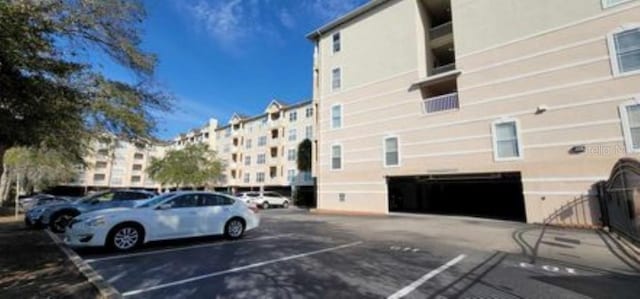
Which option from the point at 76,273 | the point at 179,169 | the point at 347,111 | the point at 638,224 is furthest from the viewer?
the point at 179,169

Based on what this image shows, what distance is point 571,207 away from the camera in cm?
1428

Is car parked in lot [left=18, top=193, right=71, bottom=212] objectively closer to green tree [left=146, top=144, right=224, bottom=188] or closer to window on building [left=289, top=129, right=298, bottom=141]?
green tree [left=146, top=144, right=224, bottom=188]

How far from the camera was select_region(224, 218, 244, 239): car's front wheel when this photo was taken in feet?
32.7

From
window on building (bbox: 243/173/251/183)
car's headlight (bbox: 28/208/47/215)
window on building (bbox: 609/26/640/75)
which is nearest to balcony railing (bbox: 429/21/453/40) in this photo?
window on building (bbox: 609/26/640/75)

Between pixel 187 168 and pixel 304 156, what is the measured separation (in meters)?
17.0

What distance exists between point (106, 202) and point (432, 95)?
1846 cm

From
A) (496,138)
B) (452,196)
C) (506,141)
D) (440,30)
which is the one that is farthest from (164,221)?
(452,196)

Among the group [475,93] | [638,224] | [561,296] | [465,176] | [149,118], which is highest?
[475,93]

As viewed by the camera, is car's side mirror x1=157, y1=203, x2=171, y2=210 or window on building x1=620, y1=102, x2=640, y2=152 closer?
car's side mirror x1=157, y1=203, x2=171, y2=210

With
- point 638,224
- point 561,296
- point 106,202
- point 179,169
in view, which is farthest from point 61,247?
point 179,169

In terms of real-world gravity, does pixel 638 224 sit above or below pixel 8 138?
below

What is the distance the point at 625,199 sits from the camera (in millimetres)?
10461

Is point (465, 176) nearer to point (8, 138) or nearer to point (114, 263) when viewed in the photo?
point (114, 263)

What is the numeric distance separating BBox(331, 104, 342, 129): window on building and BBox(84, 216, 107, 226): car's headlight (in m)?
18.7
